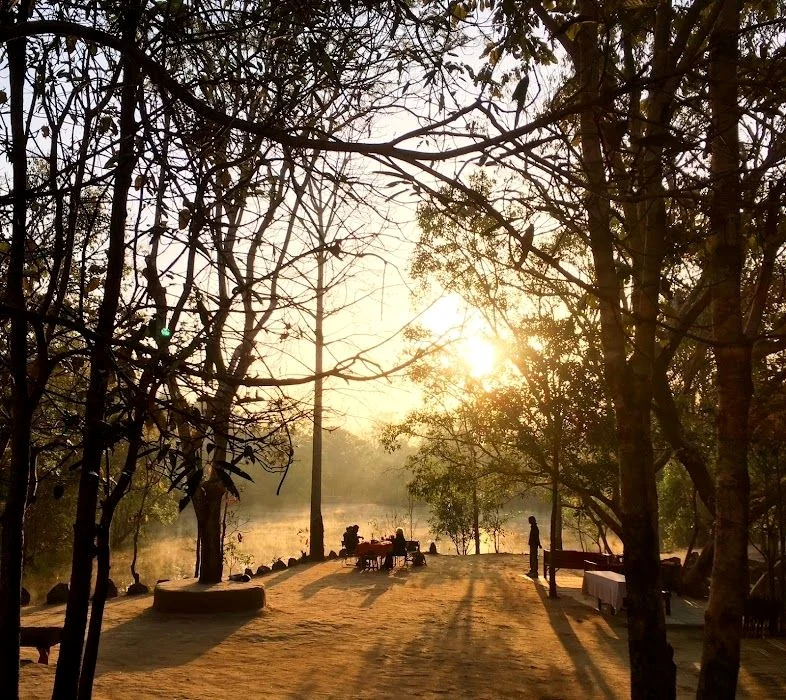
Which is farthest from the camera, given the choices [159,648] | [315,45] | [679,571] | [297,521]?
[297,521]

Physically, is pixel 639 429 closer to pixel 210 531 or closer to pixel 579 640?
pixel 579 640

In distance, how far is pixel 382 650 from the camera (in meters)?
11.7

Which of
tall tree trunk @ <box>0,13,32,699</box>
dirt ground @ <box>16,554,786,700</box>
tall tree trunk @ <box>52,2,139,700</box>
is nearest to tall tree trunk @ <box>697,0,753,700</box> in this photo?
dirt ground @ <box>16,554,786,700</box>

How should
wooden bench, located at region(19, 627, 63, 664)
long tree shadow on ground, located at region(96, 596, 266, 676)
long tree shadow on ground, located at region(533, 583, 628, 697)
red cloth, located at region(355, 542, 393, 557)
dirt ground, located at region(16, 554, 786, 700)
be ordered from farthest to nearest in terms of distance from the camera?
red cloth, located at region(355, 542, 393, 557) → long tree shadow on ground, located at region(96, 596, 266, 676) → long tree shadow on ground, located at region(533, 583, 628, 697) → wooden bench, located at region(19, 627, 63, 664) → dirt ground, located at region(16, 554, 786, 700)

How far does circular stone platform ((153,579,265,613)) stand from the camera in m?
14.4

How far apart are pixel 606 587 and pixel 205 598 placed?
7846 millimetres

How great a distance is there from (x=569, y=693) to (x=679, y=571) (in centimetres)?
1028

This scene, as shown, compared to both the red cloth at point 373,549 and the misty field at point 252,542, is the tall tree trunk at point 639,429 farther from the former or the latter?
the misty field at point 252,542

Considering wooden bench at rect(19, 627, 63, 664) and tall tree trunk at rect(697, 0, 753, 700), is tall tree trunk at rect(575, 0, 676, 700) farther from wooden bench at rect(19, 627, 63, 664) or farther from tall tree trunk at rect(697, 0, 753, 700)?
wooden bench at rect(19, 627, 63, 664)

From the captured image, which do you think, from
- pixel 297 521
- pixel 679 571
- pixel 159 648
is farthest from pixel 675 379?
pixel 297 521

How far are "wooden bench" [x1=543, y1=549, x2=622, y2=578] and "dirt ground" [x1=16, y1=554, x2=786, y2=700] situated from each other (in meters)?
0.88

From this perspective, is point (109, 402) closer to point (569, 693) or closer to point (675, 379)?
point (569, 693)

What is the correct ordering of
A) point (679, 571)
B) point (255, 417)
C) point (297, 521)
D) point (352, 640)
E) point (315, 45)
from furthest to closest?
1. point (297, 521)
2. point (679, 571)
3. point (352, 640)
4. point (315, 45)
5. point (255, 417)

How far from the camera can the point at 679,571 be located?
18359mm
